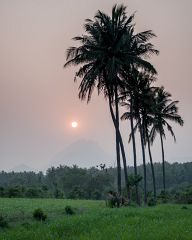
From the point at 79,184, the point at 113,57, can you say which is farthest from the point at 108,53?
the point at 79,184

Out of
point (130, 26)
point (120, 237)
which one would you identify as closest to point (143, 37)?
point (130, 26)

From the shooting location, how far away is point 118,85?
37.7m

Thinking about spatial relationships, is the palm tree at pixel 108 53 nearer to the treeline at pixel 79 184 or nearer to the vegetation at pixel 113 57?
the vegetation at pixel 113 57

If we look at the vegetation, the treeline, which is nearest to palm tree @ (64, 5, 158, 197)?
the vegetation

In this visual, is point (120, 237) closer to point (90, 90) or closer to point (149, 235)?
point (149, 235)

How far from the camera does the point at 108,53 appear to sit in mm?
36312

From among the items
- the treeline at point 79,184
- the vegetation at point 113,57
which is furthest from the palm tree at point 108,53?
the treeline at point 79,184

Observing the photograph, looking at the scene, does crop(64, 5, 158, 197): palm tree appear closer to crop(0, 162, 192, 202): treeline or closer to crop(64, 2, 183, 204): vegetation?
crop(64, 2, 183, 204): vegetation

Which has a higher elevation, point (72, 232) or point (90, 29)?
point (90, 29)

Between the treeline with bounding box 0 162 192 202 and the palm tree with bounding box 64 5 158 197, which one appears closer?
the palm tree with bounding box 64 5 158 197

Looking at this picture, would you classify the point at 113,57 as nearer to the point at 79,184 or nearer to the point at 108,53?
the point at 108,53

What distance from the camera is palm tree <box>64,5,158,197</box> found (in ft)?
118

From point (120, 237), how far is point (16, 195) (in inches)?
1689

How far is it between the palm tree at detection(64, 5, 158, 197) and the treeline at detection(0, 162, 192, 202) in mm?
12655
